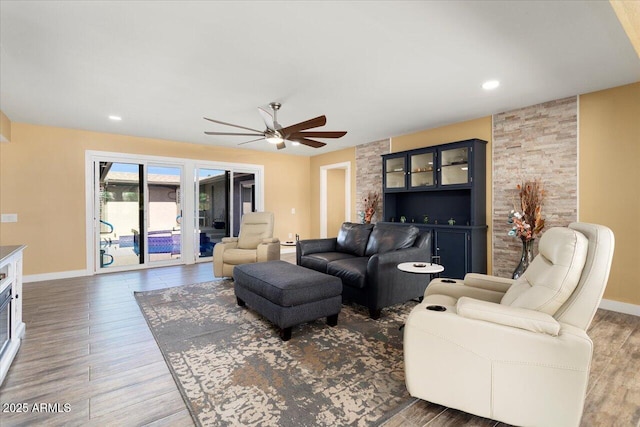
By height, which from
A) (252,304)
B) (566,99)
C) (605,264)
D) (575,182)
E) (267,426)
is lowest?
(267,426)

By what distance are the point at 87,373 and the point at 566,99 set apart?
18.5 ft

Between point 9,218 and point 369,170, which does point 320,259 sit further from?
point 9,218

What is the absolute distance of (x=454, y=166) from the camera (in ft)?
15.5

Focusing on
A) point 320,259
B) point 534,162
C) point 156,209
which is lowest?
point 320,259

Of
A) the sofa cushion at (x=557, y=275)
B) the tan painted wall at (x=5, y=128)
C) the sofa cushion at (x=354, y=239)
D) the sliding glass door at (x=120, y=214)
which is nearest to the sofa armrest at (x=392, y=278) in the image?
the sofa cushion at (x=354, y=239)

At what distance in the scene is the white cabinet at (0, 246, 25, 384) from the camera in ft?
7.06

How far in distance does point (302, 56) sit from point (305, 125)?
0.77 metres

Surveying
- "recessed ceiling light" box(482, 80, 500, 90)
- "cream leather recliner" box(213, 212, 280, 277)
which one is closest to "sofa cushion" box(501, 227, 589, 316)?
"recessed ceiling light" box(482, 80, 500, 90)

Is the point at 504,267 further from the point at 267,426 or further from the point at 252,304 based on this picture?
the point at 267,426

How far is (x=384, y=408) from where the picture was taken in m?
1.81

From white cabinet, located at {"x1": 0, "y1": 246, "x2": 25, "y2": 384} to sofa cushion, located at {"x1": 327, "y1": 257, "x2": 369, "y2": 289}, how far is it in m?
2.86

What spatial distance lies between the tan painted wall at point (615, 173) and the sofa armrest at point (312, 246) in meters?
3.20

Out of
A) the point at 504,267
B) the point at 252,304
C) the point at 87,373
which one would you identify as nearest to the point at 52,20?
the point at 87,373

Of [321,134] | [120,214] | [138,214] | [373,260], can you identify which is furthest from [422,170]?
[120,214]
